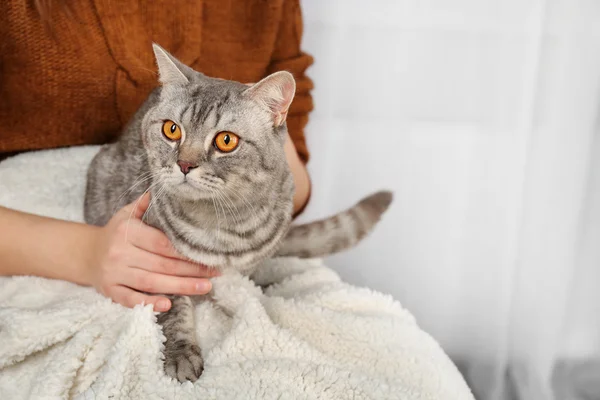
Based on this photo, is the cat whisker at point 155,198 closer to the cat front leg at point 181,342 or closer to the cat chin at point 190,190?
the cat chin at point 190,190

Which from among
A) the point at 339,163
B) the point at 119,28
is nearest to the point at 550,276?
the point at 339,163

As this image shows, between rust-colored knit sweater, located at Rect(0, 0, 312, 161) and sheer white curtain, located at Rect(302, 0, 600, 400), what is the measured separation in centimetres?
24

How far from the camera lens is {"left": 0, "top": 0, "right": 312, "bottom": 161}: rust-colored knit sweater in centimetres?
104

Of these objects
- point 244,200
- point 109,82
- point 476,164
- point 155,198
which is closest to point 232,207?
point 244,200

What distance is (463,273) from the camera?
1.56 meters

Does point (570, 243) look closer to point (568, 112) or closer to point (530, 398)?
point (568, 112)

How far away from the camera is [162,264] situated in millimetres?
898

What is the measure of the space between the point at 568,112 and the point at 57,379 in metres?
1.14

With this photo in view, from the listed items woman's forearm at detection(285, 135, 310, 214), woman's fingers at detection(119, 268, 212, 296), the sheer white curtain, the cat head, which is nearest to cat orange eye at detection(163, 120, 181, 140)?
the cat head

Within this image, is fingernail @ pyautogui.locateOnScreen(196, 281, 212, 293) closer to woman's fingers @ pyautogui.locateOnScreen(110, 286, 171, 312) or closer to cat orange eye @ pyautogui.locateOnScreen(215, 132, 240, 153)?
woman's fingers @ pyautogui.locateOnScreen(110, 286, 171, 312)

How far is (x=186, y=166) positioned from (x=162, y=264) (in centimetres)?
20

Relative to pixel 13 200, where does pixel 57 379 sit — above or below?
below

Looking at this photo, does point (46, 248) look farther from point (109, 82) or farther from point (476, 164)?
point (476, 164)

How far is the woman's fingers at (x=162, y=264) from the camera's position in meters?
0.89
